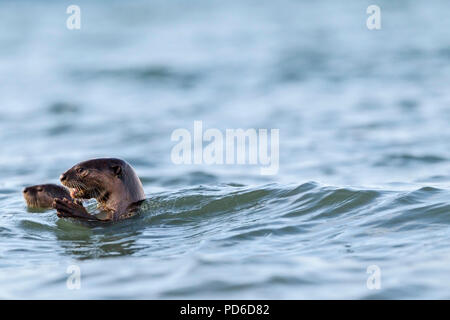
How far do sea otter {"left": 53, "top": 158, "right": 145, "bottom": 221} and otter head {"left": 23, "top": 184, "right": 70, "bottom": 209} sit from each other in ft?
4.32

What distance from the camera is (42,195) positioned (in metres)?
10.2

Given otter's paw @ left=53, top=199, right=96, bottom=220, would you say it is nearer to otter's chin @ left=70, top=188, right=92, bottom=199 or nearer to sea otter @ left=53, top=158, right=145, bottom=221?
sea otter @ left=53, top=158, right=145, bottom=221

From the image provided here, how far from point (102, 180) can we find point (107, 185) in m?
0.07

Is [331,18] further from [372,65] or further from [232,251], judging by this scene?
[232,251]

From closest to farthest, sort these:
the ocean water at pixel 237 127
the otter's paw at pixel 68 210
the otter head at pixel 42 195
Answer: the ocean water at pixel 237 127 < the otter's paw at pixel 68 210 < the otter head at pixel 42 195

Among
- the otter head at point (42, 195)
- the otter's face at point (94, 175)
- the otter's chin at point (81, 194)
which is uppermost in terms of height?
the otter's face at point (94, 175)

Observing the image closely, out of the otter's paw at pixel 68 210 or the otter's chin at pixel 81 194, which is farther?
the otter's chin at pixel 81 194

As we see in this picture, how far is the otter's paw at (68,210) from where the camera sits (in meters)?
7.93

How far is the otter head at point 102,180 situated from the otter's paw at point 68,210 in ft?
2.04

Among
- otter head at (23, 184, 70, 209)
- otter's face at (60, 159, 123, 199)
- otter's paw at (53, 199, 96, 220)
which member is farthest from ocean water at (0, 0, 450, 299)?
otter's face at (60, 159, 123, 199)

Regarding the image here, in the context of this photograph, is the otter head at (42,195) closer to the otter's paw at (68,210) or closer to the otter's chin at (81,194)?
the otter's chin at (81,194)

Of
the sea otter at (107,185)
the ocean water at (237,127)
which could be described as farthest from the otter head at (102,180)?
the ocean water at (237,127)

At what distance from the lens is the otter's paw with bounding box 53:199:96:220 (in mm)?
7930

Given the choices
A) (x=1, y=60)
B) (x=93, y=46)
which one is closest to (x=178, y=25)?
(x=93, y=46)
